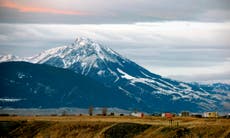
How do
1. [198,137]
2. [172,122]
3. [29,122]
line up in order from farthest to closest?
[29,122] < [172,122] < [198,137]

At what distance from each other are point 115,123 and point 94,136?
10261 millimetres

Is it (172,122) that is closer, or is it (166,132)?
(166,132)

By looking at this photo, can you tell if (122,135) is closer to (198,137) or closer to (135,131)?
(135,131)

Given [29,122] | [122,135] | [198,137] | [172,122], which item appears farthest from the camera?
[29,122]

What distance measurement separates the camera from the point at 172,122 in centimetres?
18125

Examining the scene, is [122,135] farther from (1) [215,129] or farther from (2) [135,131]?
(1) [215,129]

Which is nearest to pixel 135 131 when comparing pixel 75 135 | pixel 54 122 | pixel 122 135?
pixel 122 135

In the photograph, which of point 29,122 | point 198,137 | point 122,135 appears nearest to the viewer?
point 198,137

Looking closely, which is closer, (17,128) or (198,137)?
(198,137)

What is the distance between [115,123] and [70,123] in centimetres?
1515

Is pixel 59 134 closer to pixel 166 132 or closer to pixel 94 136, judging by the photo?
pixel 94 136

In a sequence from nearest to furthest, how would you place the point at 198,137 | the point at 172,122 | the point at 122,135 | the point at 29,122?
the point at 198,137
the point at 122,135
the point at 172,122
the point at 29,122

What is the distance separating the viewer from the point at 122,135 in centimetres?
16650

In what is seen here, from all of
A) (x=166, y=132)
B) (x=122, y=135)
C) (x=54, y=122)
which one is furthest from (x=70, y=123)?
(x=166, y=132)
